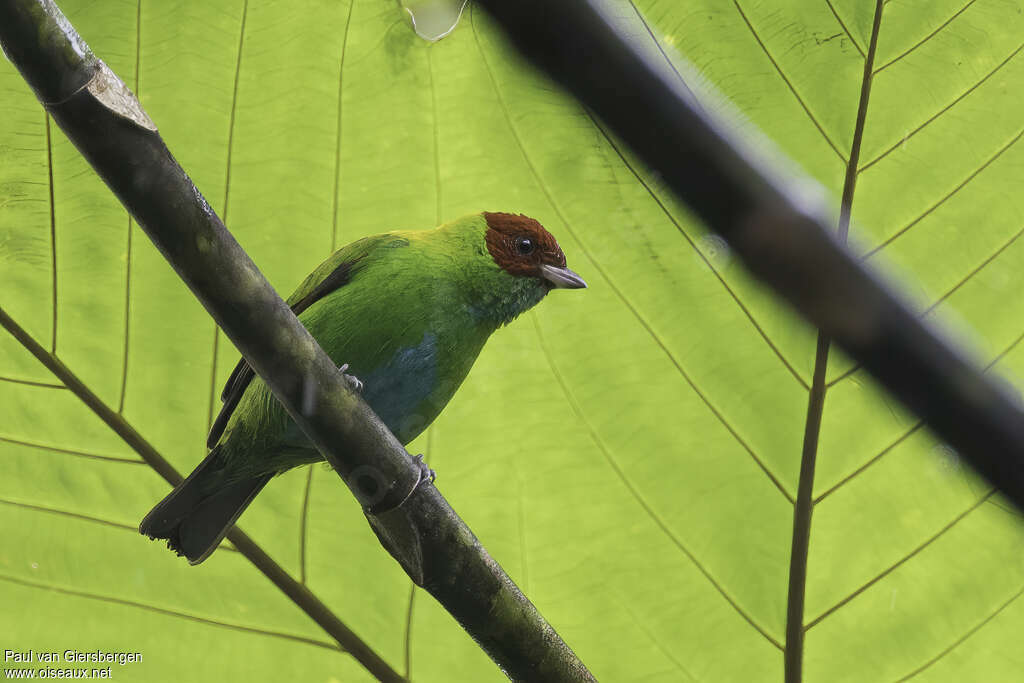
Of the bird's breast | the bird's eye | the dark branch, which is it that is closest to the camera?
the dark branch

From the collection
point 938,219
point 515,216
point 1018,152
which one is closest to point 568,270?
point 515,216

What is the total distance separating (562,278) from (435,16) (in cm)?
51

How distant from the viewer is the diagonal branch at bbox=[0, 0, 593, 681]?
2.54ft

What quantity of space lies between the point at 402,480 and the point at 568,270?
0.93 m

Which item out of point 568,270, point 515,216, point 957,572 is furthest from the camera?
point 515,216

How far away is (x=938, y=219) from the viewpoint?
A: 175cm

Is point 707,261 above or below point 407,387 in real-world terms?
above

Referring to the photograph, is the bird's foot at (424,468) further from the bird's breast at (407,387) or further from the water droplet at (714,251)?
the water droplet at (714,251)

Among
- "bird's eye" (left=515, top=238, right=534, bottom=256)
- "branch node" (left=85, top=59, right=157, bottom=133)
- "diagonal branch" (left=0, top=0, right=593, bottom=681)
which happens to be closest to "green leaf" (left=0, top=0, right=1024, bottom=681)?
"bird's eye" (left=515, top=238, right=534, bottom=256)

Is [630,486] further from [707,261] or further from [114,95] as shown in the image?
[114,95]

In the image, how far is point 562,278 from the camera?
6.08ft

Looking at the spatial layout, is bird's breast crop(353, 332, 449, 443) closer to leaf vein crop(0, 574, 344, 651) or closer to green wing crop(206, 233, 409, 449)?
green wing crop(206, 233, 409, 449)

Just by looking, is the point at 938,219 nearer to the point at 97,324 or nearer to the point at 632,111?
the point at 632,111

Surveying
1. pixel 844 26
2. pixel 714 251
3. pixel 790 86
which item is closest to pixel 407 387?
pixel 714 251
